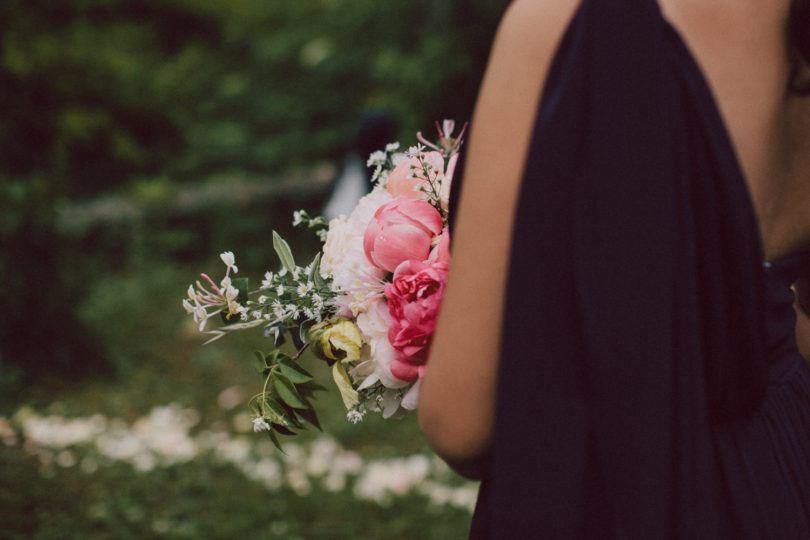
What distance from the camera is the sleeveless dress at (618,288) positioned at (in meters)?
0.96

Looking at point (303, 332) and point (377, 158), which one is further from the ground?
point (377, 158)

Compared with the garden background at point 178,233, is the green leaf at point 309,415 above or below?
below

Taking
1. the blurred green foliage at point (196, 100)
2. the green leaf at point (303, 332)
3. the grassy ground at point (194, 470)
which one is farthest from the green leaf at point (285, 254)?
the blurred green foliage at point (196, 100)

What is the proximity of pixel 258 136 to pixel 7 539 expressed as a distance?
731 cm

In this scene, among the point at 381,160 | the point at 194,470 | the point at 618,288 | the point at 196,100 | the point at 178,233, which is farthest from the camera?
the point at 196,100

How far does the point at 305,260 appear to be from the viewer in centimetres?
922

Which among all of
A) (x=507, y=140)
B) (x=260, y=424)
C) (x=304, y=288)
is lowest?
(x=260, y=424)

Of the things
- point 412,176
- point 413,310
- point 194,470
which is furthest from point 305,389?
point 194,470

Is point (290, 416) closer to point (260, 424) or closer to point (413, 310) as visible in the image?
point (260, 424)

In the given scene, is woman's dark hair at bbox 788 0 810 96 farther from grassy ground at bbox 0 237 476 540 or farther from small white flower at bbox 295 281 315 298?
grassy ground at bbox 0 237 476 540

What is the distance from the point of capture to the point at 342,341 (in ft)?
4.59

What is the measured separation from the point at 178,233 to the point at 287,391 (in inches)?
314

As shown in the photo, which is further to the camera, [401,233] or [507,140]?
[401,233]

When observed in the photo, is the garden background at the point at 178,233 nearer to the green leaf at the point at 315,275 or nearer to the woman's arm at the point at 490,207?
the green leaf at the point at 315,275
